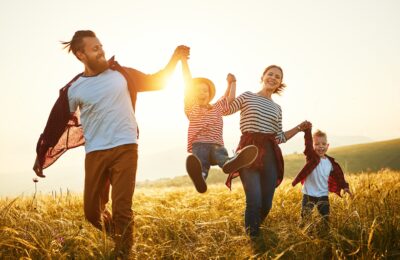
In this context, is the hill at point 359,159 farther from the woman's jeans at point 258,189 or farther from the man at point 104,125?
the man at point 104,125

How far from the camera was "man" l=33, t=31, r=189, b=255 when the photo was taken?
4.21 m

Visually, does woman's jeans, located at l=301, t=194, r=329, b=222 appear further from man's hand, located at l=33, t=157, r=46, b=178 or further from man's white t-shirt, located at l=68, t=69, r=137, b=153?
man's hand, located at l=33, t=157, r=46, b=178

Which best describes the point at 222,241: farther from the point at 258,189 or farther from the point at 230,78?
the point at 230,78

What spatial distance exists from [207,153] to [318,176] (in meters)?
1.78

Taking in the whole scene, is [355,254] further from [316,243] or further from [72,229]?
[72,229]

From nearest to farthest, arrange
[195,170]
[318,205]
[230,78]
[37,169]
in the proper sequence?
1. [37,169]
2. [230,78]
3. [195,170]
4. [318,205]

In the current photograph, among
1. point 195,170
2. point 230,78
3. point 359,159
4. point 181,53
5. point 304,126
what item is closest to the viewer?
point 181,53

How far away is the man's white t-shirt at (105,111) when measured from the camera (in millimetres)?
4262

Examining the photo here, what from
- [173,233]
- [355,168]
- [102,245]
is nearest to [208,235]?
[173,233]

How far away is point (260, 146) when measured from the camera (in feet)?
17.3

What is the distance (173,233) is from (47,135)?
2.12m

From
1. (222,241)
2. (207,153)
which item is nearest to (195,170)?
(207,153)

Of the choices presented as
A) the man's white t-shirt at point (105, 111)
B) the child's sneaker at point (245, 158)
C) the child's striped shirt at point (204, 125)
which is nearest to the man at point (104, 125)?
the man's white t-shirt at point (105, 111)

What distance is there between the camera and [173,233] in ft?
17.4
